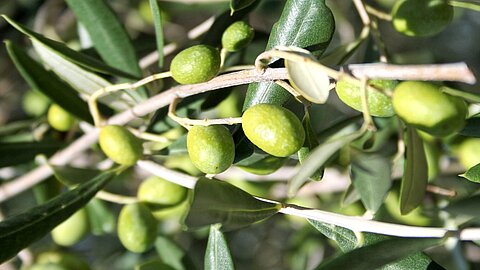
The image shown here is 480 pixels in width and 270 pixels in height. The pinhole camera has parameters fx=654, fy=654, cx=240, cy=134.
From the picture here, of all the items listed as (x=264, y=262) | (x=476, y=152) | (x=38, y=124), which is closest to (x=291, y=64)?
(x=476, y=152)

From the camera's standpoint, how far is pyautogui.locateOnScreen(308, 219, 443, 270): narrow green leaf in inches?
40.4

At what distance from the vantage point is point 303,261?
6.26 feet

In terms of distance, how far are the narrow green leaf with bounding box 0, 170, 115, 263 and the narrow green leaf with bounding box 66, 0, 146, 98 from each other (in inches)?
11.0

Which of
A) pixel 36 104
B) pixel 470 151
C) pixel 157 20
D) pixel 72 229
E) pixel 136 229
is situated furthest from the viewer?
pixel 36 104

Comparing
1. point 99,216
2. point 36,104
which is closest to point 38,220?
point 99,216

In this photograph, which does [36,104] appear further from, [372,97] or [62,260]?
[372,97]

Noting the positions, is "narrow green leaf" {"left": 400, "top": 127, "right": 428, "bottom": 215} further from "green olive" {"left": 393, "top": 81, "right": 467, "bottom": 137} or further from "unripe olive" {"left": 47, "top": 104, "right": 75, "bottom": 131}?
"unripe olive" {"left": 47, "top": 104, "right": 75, "bottom": 131}

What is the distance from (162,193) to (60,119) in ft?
1.05

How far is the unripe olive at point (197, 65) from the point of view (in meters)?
0.99

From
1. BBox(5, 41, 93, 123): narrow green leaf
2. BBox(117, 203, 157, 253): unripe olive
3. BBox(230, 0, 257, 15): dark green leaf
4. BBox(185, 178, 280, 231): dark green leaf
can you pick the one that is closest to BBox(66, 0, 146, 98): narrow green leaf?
BBox(5, 41, 93, 123): narrow green leaf

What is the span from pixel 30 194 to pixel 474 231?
5.21ft

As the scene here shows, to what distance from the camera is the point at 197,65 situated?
987mm

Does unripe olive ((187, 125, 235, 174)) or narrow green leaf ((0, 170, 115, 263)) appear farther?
narrow green leaf ((0, 170, 115, 263))

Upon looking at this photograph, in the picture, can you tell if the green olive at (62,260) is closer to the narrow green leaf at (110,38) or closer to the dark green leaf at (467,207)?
the narrow green leaf at (110,38)
